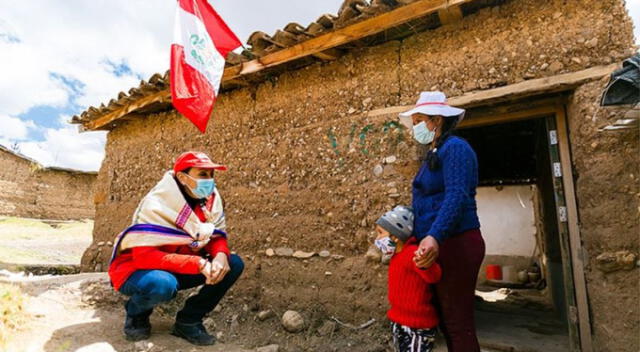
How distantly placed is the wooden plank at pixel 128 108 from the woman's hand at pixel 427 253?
13.1 feet

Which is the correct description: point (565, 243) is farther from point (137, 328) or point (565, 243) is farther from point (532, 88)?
point (137, 328)

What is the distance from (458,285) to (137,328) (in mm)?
2224

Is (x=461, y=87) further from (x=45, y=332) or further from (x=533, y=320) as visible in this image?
(x=45, y=332)

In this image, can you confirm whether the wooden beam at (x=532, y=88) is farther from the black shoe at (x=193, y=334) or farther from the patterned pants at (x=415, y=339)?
the black shoe at (x=193, y=334)

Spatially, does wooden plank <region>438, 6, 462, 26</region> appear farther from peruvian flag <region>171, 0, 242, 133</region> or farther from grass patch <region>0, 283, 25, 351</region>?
grass patch <region>0, 283, 25, 351</region>

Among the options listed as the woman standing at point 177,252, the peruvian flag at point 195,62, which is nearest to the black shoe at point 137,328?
the woman standing at point 177,252

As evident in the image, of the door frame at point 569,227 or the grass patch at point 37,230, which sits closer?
the door frame at point 569,227

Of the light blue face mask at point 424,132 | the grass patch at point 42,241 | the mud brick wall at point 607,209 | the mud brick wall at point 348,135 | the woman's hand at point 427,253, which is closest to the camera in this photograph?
the woman's hand at point 427,253

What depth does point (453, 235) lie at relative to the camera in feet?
6.39

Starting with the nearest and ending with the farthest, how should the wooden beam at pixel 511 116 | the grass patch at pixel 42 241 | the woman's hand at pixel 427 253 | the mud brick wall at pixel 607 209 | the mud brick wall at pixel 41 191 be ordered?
the woman's hand at pixel 427 253
the mud brick wall at pixel 607 209
the wooden beam at pixel 511 116
the grass patch at pixel 42 241
the mud brick wall at pixel 41 191

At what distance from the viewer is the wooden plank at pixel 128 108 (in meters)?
4.79

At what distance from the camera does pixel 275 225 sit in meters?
3.90

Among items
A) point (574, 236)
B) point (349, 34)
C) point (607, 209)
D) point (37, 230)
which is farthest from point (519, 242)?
point (37, 230)

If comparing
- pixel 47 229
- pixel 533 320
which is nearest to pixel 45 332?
pixel 533 320
